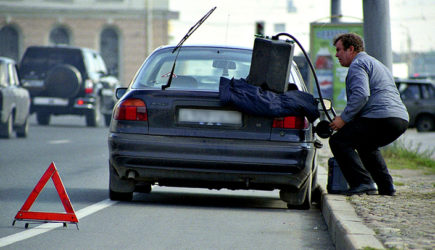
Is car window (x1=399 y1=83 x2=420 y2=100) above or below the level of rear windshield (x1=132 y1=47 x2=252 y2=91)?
below

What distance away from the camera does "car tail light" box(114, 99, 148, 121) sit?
26.9 ft

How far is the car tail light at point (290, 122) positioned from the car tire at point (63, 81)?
56.3 ft

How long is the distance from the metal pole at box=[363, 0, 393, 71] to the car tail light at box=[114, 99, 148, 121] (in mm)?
5942

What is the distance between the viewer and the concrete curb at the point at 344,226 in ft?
18.8

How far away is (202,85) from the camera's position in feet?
27.8

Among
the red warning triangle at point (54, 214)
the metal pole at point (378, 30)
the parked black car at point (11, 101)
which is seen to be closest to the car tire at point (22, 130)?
the parked black car at point (11, 101)

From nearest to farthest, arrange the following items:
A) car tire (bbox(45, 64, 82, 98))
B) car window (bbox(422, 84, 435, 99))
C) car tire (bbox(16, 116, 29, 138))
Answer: car tire (bbox(16, 116, 29, 138)) → car tire (bbox(45, 64, 82, 98)) → car window (bbox(422, 84, 435, 99))

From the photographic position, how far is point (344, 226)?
6.35 metres

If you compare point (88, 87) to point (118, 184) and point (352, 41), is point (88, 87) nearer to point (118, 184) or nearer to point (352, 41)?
point (118, 184)

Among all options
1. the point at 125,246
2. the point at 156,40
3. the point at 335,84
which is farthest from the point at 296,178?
the point at 156,40

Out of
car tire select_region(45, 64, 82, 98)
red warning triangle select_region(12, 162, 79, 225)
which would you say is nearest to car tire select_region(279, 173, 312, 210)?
red warning triangle select_region(12, 162, 79, 225)

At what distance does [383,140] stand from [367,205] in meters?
1.03

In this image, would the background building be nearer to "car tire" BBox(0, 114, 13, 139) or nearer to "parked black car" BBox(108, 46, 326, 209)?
"car tire" BBox(0, 114, 13, 139)

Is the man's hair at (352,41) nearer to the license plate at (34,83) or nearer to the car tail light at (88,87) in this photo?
the car tail light at (88,87)
